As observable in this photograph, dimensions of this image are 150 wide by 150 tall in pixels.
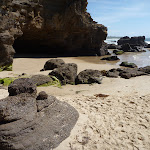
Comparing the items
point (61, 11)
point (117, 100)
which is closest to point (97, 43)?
point (61, 11)

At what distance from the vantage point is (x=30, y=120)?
3.52 m

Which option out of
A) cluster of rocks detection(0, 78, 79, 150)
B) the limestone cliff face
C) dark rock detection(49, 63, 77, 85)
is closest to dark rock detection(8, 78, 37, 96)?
cluster of rocks detection(0, 78, 79, 150)

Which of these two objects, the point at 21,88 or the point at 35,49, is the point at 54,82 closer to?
the point at 21,88

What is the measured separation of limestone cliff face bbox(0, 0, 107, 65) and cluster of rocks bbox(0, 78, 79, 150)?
312 inches

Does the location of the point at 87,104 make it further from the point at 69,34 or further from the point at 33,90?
the point at 69,34

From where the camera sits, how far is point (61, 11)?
19.8m

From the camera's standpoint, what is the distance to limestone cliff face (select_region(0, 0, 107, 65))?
12.7 metres

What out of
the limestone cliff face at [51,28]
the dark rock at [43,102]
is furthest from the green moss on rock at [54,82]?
the limestone cliff face at [51,28]

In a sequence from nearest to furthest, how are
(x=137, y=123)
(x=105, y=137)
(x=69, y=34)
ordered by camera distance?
1. (x=105, y=137)
2. (x=137, y=123)
3. (x=69, y=34)

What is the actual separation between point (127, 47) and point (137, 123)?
100 feet

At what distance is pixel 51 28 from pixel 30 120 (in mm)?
17492

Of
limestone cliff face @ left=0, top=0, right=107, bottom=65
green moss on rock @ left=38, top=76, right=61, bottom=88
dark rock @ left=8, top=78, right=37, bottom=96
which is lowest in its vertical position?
green moss on rock @ left=38, top=76, right=61, bottom=88

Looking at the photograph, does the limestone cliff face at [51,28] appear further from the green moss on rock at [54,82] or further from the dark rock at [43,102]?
the dark rock at [43,102]

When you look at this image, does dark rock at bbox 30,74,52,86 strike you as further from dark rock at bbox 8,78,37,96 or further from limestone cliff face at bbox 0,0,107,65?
limestone cliff face at bbox 0,0,107,65
